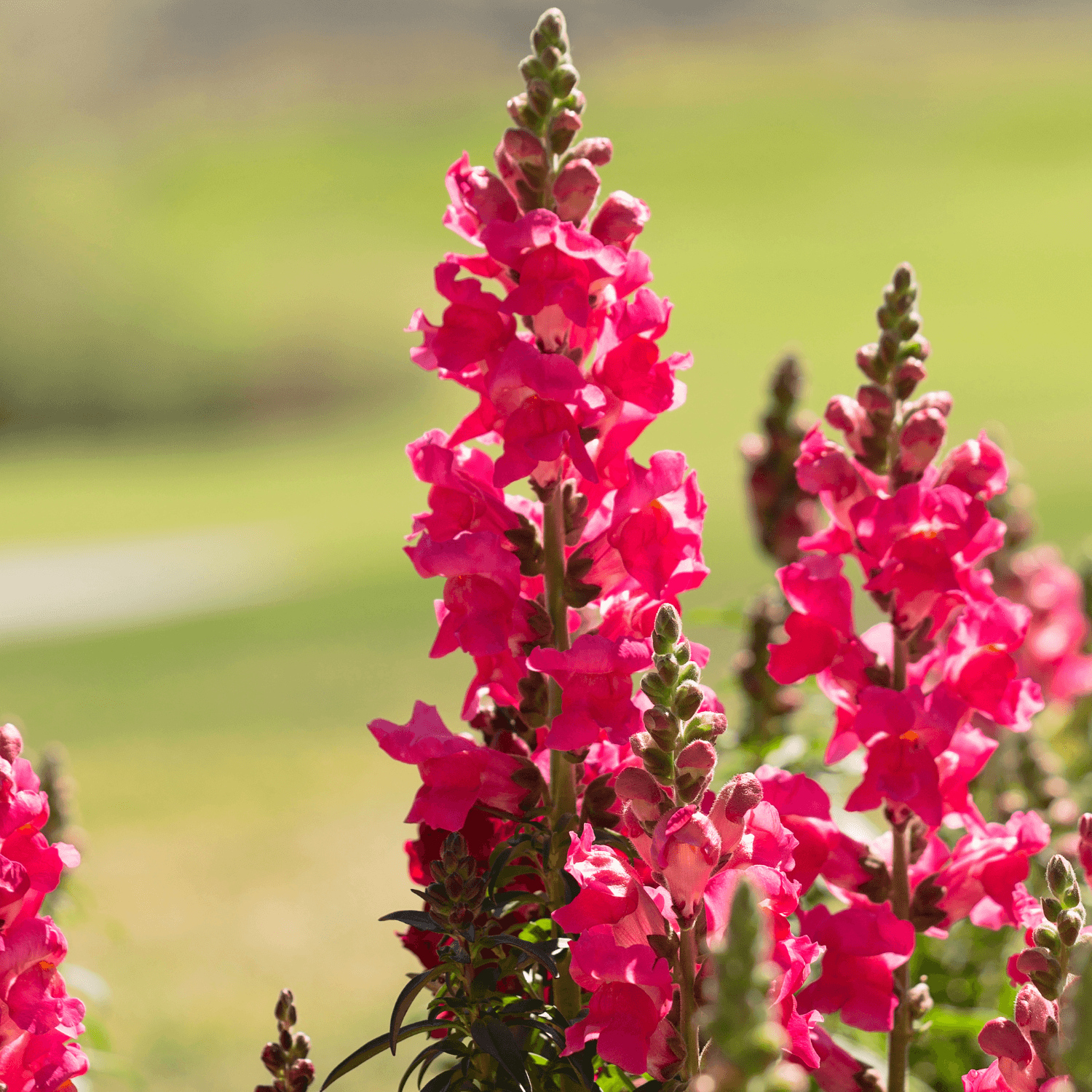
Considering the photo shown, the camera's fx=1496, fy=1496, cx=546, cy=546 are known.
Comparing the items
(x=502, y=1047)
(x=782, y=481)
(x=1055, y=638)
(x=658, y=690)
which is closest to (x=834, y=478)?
(x=658, y=690)

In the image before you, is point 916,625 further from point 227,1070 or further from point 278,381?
point 278,381

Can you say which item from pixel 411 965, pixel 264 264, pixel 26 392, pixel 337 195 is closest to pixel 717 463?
pixel 411 965

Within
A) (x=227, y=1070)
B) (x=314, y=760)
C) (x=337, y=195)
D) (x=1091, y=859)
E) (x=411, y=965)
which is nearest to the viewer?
(x=1091, y=859)

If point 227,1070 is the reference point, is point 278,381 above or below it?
above

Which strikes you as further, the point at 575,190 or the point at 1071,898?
the point at 575,190

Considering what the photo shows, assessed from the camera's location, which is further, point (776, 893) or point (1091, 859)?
point (1091, 859)

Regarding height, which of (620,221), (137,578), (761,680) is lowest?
(761,680)

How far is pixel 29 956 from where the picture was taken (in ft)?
4.49

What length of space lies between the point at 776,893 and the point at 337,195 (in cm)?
4428

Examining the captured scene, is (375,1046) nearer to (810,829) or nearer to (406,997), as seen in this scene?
(406,997)

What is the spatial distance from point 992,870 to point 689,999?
51cm

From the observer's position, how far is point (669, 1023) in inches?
50.5

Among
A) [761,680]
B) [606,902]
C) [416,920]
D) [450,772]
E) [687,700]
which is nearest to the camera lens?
[687,700]

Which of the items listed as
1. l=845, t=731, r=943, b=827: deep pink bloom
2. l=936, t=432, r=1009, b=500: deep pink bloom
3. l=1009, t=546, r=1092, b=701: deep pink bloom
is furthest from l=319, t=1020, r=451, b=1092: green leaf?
l=1009, t=546, r=1092, b=701: deep pink bloom
